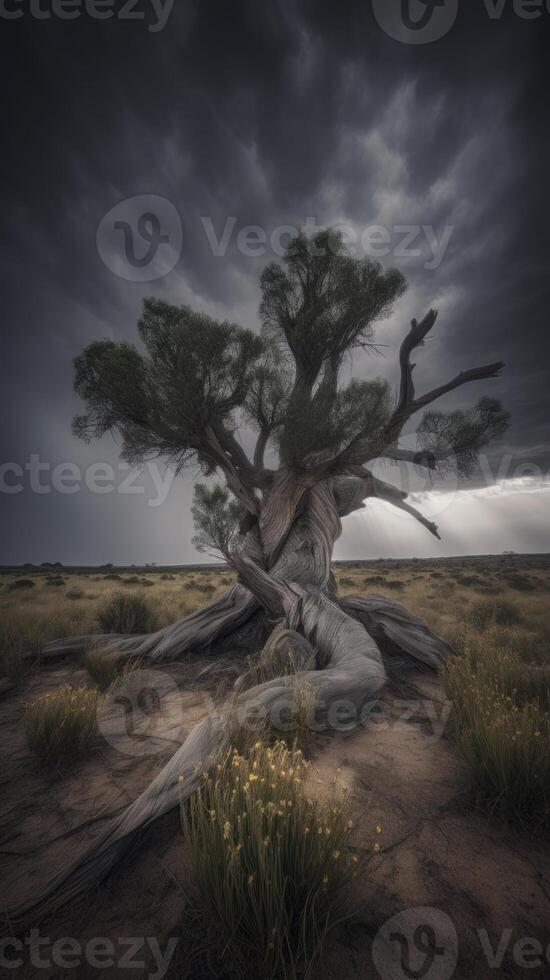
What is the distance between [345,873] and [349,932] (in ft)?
1.29

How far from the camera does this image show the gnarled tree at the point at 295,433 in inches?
252

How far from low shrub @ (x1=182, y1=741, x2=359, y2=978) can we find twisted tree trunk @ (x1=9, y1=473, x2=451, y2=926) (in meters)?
0.51

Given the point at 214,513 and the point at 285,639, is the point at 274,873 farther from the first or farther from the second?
the point at 214,513

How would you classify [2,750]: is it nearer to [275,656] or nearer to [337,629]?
[275,656]

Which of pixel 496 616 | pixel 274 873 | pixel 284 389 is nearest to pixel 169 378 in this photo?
pixel 284 389

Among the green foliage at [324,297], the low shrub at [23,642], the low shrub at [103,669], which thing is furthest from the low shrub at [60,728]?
the green foliage at [324,297]

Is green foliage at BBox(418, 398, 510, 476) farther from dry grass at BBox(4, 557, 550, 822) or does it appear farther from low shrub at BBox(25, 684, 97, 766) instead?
low shrub at BBox(25, 684, 97, 766)

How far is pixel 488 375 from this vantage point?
24.6 feet

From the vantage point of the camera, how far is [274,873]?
1560 mm

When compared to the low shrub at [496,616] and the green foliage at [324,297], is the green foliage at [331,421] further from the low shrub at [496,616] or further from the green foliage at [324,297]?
the low shrub at [496,616]

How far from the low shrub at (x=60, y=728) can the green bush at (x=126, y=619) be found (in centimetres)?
516

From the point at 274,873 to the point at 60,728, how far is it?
299cm

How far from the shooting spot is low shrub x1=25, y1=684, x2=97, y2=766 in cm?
345

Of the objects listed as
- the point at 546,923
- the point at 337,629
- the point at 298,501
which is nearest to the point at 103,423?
the point at 298,501
